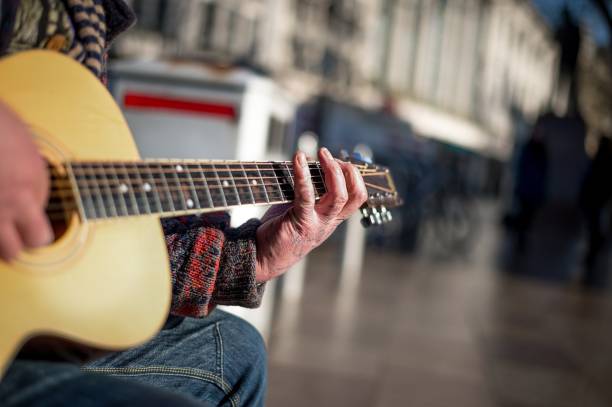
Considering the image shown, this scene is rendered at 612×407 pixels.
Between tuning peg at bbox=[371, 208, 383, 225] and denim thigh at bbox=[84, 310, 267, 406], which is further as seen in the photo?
tuning peg at bbox=[371, 208, 383, 225]

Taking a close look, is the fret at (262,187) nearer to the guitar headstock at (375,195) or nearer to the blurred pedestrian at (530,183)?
the guitar headstock at (375,195)

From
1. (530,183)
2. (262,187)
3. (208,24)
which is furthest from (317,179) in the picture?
(208,24)

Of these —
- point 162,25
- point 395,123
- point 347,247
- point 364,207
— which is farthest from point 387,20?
point 364,207

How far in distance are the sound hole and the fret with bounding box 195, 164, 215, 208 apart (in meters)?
0.30

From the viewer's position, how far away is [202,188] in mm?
1383

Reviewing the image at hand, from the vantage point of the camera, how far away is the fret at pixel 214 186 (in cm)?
141

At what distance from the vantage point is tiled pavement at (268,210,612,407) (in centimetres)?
355

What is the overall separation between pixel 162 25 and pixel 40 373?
23601 mm

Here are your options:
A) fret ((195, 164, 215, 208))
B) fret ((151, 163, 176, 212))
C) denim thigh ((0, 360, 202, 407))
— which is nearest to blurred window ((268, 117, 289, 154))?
fret ((195, 164, 215, 208))

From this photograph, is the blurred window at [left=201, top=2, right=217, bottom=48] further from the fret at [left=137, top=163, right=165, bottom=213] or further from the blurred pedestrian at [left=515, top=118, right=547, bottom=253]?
the fret at [left=137, top=163, right=165, bottom=213]

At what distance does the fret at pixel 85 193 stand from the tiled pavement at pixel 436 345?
7.32 feet

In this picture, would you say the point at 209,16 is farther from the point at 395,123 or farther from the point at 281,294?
the point at 281,294

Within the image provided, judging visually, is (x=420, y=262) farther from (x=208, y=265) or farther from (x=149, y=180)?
(x=149, y=180)

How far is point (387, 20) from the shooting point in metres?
45.2
